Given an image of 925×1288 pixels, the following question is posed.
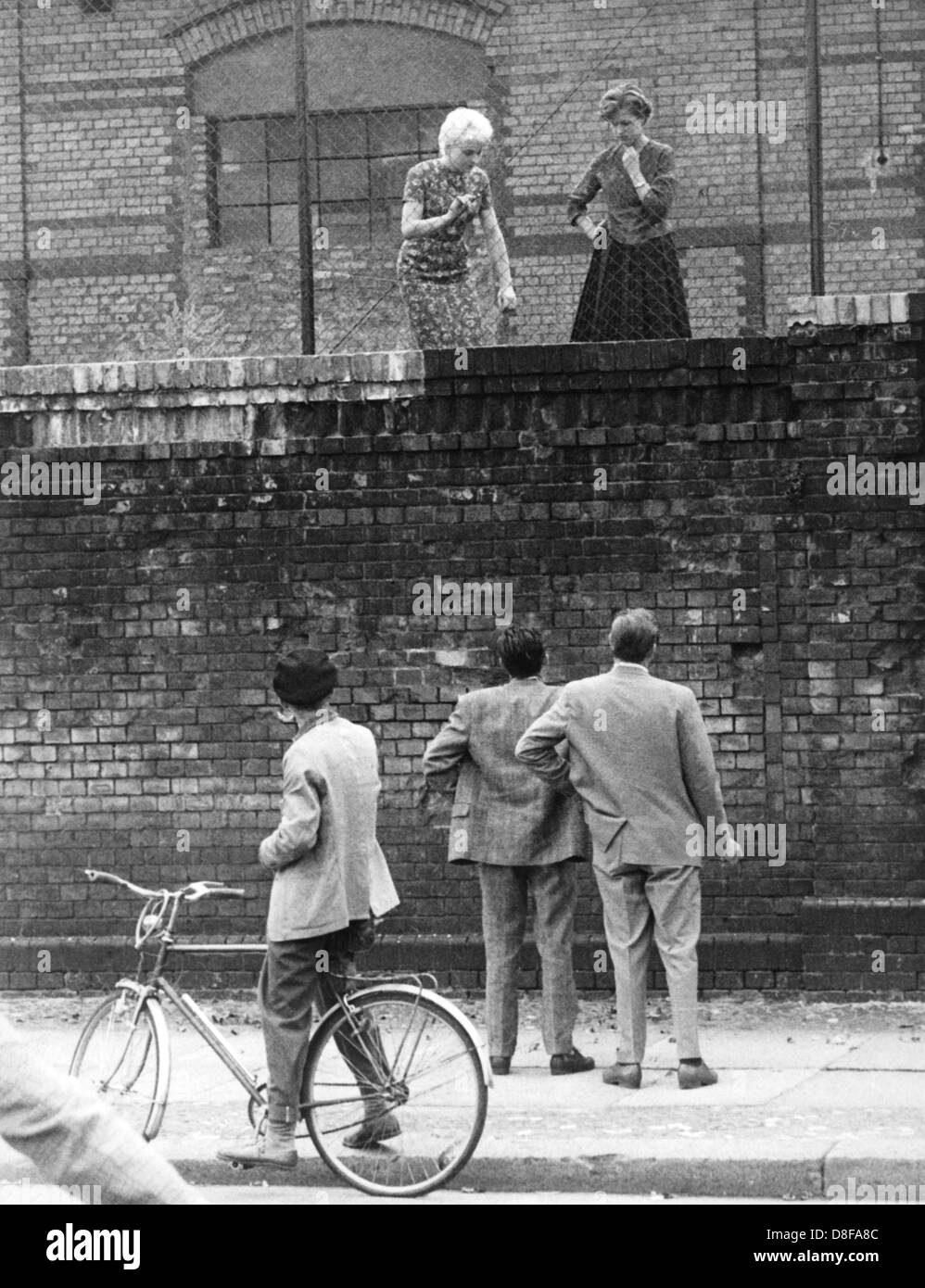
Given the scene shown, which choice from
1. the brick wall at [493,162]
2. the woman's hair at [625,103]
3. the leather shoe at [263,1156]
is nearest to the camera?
the leather shoe at [263,1156]

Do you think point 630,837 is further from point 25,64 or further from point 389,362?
point 25,64

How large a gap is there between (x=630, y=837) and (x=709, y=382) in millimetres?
2896

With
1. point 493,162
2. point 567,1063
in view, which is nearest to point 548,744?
point 567,1063

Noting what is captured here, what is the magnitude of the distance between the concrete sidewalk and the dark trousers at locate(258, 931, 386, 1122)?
45 centimetres

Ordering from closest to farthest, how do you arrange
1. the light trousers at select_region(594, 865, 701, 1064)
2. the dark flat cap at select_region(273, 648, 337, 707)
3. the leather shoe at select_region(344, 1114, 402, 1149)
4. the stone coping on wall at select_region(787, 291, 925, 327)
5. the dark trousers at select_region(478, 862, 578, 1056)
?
the leather shoe at select_region(344, 1114, 402, 1149)
the dark flat cap at select_region(273, 648, 337, 707)
the light trousers at select_region(594, 865, 701, 1064)
the dark trousers at select_region(478, 862, 578, 1056)
the stone coping on wall at select_region(787, 291, 925, 327)

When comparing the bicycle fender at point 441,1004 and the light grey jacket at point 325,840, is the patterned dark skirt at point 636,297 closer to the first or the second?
the light grey jacket at point 325,840

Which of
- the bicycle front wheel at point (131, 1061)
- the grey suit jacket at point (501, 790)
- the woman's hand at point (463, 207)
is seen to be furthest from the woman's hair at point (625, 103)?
the bicycle front wheel at point (131, 1061)

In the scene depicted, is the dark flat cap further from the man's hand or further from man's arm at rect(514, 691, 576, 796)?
the man's hand

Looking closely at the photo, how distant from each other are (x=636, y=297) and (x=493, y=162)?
4.34m

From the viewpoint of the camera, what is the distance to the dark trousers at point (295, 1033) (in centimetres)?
643

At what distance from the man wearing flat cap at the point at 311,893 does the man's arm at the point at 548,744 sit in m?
1.20

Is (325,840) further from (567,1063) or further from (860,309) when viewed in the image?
(860,309)

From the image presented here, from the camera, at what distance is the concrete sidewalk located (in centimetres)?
648

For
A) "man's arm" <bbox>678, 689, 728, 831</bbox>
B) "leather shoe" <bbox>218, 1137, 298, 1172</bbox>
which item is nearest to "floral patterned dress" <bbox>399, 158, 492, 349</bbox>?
"man's arm" <bbox>678, 689, 728, 831</bbox>
